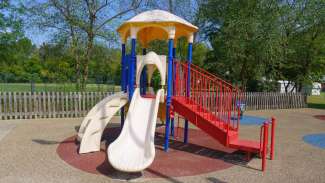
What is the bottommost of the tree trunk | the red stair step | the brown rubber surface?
the brown rubber surface

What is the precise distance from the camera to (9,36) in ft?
44.8

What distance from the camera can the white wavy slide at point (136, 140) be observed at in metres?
4.90

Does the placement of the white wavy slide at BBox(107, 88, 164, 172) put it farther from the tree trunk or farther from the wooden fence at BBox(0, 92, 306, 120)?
the tree trunk

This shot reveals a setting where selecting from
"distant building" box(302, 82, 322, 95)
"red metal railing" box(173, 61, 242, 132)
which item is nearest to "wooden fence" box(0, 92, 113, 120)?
"red metal railing" box(173, 61, 242, 132)

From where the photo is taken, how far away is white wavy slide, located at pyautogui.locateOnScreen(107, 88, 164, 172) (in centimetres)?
490

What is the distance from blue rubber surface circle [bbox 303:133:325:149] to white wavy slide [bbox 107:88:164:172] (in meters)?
5.14

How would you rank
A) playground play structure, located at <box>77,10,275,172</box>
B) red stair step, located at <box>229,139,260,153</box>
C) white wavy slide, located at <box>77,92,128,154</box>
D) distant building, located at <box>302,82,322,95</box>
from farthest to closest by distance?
distant building, located at <box>302,82,322,95</box> < white wavy slide, located at <box>77,92,128,154</box> < red stair step, located at <box>229,139,260,153</box> < playground play structure, located at <box>77,10,275,172</box>

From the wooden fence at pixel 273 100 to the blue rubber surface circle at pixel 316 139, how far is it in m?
6.87

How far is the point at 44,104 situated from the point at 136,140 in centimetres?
755

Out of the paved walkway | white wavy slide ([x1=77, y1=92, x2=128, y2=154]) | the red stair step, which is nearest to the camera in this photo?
the paved walkway

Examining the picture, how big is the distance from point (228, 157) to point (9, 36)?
1279 cm

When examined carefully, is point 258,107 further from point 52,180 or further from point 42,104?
point 52,180

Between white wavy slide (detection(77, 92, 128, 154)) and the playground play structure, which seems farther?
white wavy slide (detection(77, 92, 128, 154))

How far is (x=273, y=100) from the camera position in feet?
57.8
